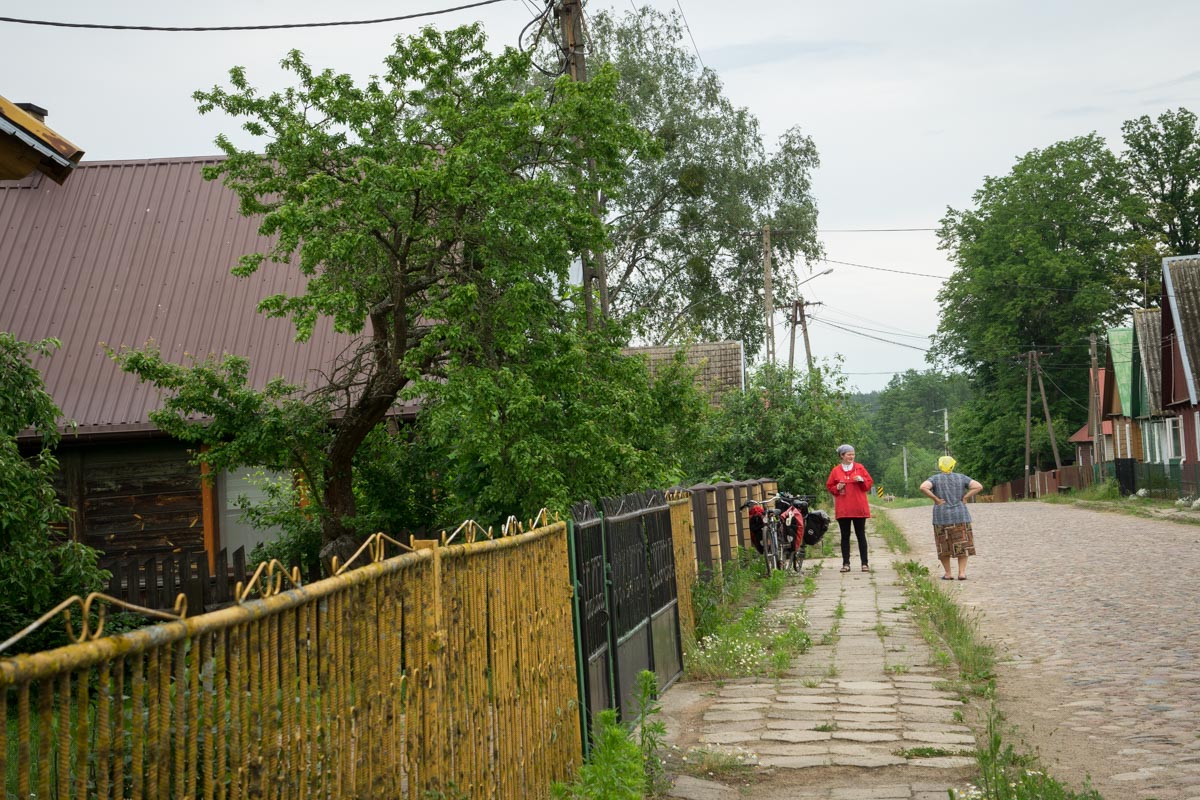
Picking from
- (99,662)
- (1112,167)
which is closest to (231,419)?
(99,662)

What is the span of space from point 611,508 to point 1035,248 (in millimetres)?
53012

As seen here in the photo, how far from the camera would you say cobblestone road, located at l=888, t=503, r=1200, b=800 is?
652cm

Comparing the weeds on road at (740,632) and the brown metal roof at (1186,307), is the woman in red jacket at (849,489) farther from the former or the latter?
the brown metal roof at (1186,307)

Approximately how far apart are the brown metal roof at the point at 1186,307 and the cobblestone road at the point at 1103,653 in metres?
17.8

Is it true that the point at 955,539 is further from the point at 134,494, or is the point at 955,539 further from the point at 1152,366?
the point at 1152,366

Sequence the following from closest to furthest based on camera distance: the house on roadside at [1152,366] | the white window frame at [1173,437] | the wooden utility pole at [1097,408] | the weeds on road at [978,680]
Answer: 1. the weeds on road at [978,680]
2. the white window frame at [1173,437]
3. the house on roadside at [1152,366]
4. the wooden utility pole at [1097,408]

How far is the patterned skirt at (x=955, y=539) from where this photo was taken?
1559 cm

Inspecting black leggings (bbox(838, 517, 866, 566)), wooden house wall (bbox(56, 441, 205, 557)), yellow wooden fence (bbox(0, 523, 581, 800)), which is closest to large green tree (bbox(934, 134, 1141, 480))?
black leggings (bbox(838, 517, 866, 566))

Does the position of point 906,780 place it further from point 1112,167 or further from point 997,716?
point 1112,167

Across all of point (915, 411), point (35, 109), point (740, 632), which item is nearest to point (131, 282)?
point (35, 109)

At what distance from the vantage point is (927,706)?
7.86 meters

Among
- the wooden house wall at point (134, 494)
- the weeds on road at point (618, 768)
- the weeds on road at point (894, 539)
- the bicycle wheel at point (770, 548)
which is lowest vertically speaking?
the weeds on road at point (894, 539)

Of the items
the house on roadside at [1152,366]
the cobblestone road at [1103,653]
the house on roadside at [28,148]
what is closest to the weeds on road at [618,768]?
the cobblestone road at [1103,653]

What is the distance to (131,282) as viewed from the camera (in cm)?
1856
